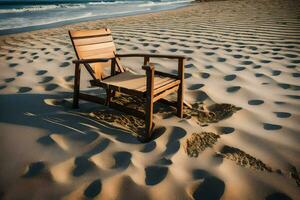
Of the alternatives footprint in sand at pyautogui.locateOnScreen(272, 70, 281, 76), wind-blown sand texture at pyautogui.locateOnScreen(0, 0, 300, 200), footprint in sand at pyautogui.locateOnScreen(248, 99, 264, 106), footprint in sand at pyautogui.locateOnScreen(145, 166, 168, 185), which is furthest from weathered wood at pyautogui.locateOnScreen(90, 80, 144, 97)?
footprint in sand at pyautogui.locateOnScreen(272, 70, 281, 76)

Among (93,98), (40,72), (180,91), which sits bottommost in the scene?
(40,72)

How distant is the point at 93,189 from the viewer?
7.13 feet

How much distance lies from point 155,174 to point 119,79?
1.42m

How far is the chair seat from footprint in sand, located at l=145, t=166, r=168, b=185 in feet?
2.74

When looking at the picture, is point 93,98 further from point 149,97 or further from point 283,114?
point 283,114

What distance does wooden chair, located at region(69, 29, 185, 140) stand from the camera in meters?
2.81

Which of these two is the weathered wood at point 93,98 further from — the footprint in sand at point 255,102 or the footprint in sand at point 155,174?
the footprint in sand at point 255,102

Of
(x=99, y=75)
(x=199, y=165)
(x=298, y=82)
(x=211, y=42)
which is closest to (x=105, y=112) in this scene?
(x=99, y=75)

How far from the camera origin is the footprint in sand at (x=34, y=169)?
2.33 metres

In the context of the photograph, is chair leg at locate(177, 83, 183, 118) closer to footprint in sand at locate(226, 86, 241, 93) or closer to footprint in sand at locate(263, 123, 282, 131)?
footprint in sand at locate(263, 123, 282, 131)

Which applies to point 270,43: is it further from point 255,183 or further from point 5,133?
point 5,133

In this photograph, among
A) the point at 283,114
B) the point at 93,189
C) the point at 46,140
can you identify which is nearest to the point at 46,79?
the point at 46,140

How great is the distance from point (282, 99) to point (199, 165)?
1.83 m

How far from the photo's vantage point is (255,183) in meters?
2.21
